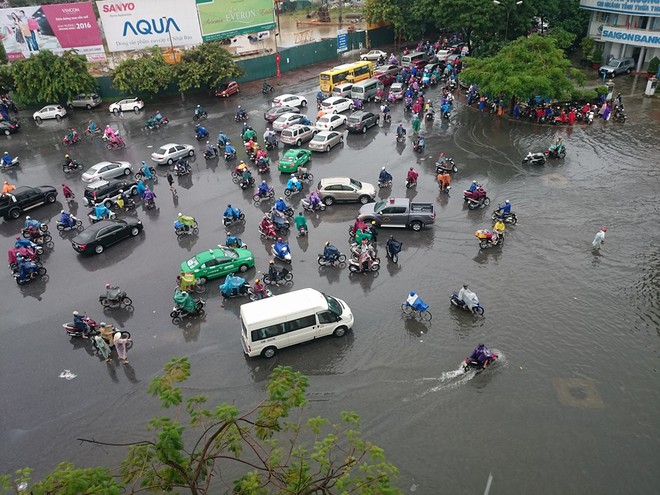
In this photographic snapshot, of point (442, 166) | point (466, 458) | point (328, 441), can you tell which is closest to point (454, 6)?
point (442, 166)

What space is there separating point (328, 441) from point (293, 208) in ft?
62.5

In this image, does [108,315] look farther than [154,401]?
Yes

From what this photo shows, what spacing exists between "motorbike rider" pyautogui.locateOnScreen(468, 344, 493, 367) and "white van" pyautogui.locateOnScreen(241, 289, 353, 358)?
14.2 ft

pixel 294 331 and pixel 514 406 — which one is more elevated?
pixel 294 331

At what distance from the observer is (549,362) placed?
635 inches

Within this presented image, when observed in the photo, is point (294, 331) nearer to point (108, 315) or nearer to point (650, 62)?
point (108, 315)

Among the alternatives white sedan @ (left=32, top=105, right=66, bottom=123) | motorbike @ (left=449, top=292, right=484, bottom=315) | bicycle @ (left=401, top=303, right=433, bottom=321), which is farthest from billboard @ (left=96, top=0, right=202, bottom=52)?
motorbike @ (left=449, top=292, right=484, bottom=315)

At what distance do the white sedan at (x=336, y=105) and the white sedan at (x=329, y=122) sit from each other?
166cm

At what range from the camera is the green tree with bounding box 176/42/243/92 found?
44.0m

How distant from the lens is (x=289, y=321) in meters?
16.8

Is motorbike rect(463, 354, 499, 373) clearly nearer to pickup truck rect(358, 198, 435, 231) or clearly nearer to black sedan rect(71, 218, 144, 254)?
pickup truck rect(358, 198, 435, 231)

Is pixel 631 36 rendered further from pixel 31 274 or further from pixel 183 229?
pixel 31 274

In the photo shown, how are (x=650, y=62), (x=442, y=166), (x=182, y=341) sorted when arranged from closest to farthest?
(x=182, y=341)
(x=442, y=166)
(x=650, y=62)

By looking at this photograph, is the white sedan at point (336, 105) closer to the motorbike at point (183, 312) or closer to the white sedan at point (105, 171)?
the white sedan at point (105, 171)
